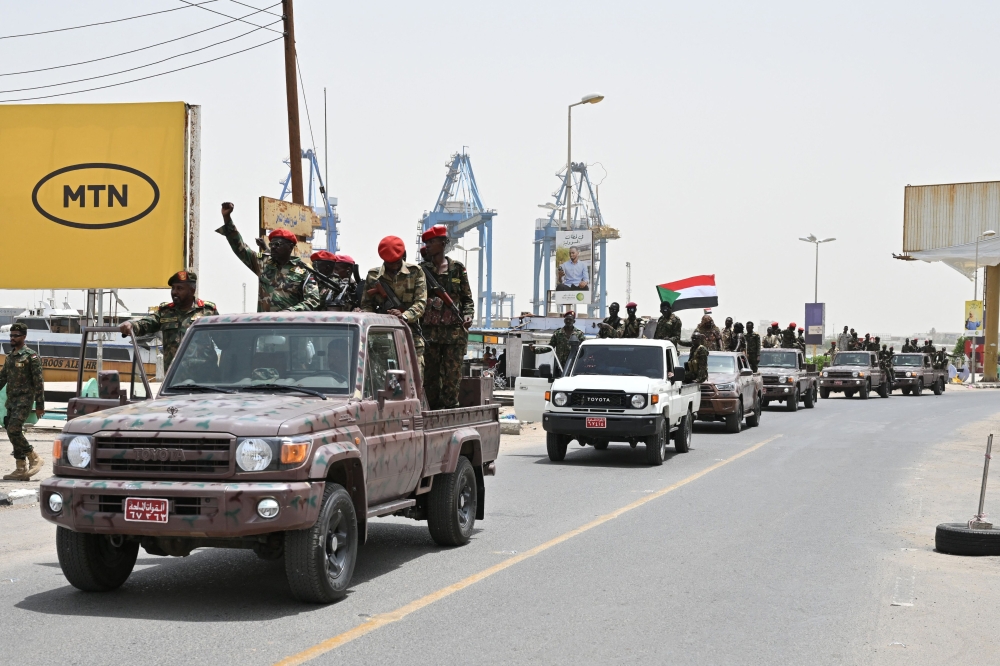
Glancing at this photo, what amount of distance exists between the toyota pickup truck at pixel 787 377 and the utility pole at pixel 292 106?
16426mm

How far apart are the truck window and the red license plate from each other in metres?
1.71

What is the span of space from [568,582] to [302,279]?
4175mm

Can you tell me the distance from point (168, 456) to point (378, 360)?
2.01m

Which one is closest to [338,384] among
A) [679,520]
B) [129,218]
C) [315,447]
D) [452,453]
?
[315,447]

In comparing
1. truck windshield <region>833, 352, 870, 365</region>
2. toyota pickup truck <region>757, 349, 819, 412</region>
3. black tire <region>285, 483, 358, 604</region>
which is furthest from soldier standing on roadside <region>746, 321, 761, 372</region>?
black tire <region>285, 483, 358, 604</region>

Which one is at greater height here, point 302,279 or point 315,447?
point 302,279

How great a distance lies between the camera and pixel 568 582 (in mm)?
8070

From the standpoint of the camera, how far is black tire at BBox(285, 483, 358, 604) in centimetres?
679

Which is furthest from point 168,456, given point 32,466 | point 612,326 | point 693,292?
point 693,292

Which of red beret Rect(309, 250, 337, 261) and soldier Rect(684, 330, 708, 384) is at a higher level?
red beret Rect(309, 250, 337, 261)

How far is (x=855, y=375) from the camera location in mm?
41406

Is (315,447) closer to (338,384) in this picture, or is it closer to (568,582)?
(338,384)

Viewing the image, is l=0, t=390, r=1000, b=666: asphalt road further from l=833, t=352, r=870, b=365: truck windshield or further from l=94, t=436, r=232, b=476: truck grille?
l=833, t=352, r=870, b=365: truck windshield

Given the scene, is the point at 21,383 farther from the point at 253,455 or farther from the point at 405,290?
the point at 253,455
